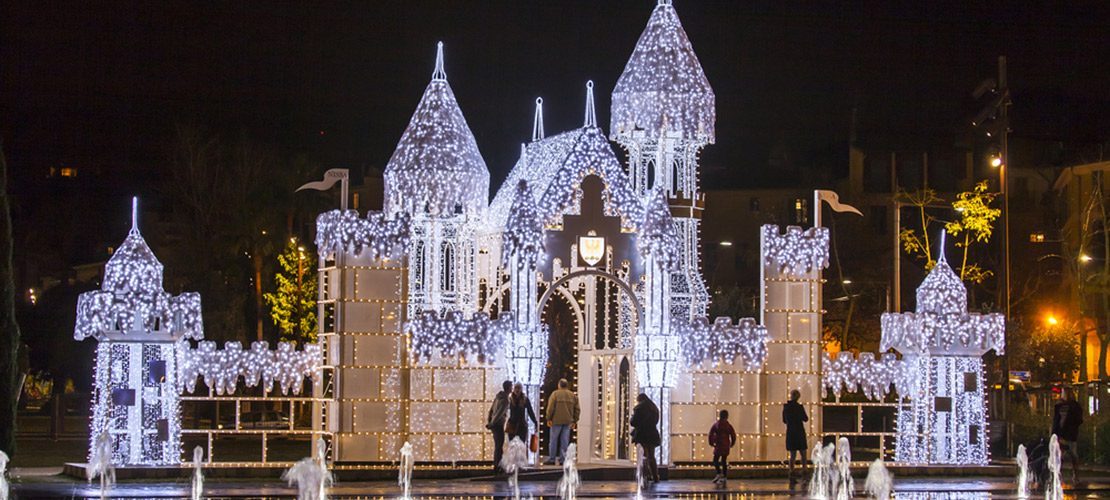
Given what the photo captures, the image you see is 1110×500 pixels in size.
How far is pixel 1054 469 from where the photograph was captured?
26.3 metres

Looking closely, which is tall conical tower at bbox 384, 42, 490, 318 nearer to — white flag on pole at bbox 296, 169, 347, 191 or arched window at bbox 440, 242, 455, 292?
arched window at bbox 440, 242, 455, 292

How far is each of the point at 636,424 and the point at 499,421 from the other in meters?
2.30

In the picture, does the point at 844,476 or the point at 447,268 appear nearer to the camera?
the point at 844,476

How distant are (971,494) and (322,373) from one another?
35.8ft

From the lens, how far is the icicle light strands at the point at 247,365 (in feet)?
96.4

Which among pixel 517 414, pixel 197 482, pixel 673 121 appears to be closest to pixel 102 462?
pixel 197 482

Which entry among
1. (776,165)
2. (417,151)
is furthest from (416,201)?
(776,165)

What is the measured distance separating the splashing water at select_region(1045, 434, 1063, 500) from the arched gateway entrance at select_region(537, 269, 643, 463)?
715cm

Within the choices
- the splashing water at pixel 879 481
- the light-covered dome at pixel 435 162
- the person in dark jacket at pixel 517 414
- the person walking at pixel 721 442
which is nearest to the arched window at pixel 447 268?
the light-covered dome at pixel 435 162

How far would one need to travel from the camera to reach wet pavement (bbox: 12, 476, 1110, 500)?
2477 centimetres

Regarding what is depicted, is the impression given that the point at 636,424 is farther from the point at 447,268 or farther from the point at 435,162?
the point at 447,268

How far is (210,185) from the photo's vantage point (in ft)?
173

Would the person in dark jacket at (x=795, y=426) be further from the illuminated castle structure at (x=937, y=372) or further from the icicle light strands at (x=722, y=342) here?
the illuminated castle structure at (x=937, y=372)

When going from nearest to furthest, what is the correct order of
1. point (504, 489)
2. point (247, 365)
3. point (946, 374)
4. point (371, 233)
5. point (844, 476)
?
1. point (844, 476)
2. point (504, 489)
3. point (371, 233)
4. point (247, 365)
5. point (946, 374)
